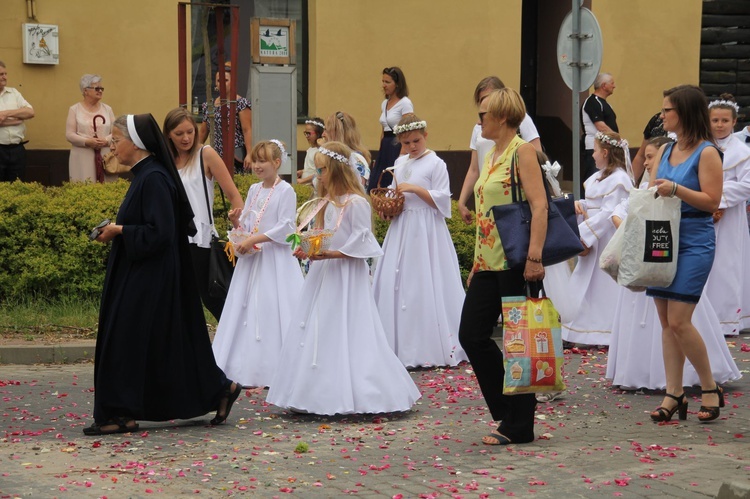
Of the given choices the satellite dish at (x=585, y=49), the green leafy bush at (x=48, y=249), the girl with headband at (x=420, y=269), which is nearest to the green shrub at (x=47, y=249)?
the green leafy bush at (x=48, y=249)

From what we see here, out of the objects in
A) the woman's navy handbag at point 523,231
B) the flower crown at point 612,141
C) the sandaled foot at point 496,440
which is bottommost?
the sandaled foot at point 496,440

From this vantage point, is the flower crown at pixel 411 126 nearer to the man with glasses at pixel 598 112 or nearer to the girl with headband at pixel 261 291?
the girl with headband at pixel 261 291

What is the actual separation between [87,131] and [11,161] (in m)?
0.96

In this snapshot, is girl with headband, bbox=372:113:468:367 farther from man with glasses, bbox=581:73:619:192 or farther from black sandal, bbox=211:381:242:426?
man with glasses, bbox=581:73:619:192

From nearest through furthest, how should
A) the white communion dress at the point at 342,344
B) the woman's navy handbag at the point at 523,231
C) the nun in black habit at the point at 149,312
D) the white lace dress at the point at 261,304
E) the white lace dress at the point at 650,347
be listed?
1. the woman's navy handbag at the point at 523,231
2. the nun in black habit at the point at 149,312
3. the white communion dress at the point at 342,344
4. the white lace dress at the point at 650,347
5. the white lace dress at the point at 261,304

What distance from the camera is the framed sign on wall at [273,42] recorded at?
43.6ft

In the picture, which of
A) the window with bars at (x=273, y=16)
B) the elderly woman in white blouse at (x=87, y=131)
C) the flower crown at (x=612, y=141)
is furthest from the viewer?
the window with bars at (x=273, y=16)

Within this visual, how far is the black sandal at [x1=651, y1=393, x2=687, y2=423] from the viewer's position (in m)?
8.14

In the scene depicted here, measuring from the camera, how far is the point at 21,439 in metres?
7.79

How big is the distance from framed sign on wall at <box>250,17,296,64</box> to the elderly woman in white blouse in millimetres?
2739

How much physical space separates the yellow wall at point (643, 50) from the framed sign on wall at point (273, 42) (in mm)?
7273

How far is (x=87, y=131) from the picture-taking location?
1536cm

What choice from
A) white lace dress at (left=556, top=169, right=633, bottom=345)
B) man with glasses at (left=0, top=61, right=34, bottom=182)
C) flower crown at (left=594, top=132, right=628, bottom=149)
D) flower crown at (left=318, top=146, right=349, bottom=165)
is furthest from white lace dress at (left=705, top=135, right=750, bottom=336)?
man with glasses at (left=0, top=61, right=34, bottom=182)

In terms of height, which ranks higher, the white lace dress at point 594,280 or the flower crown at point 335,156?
the flower crown at point 335,156
